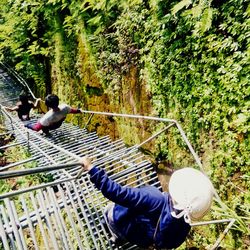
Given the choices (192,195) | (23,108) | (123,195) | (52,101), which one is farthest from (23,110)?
(192,195)

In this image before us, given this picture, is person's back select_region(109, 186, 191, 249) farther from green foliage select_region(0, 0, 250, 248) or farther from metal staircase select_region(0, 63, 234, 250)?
green foliage select_region(0, 0, 250, 248)

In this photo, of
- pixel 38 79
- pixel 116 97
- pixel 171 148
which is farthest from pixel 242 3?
pixel 38 79

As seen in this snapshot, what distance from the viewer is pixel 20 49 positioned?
1334cm

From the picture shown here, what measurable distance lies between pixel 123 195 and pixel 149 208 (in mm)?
259

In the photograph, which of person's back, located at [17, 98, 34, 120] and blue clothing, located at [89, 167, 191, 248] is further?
person's back, located at [17, 98, 34, 120]

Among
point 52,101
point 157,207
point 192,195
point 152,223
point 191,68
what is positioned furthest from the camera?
point 52,101

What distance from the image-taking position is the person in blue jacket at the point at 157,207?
242cm

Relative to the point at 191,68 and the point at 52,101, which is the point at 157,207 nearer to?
the point at 191,68

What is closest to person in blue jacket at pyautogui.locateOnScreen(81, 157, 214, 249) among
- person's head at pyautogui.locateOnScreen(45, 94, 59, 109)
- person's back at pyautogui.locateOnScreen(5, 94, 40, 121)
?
person's head at pyautogui.locateOnScreen(45, 94, 59, 109)

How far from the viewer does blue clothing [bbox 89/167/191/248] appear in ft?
8.86

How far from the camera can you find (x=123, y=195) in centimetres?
280

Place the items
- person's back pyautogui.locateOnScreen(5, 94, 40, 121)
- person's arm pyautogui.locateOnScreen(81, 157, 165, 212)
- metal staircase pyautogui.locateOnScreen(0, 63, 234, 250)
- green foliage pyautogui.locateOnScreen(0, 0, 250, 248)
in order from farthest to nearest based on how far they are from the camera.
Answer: person's back pyautogui.locateOnScreen(5, 94, 40, 121) → green foliage pyautogui.locateOnScreen(0, 0, 250, 248) → metal staircase pyautogui.locateOnScreen(0, 63, 234, 250) → person's arm pyautogui.locateOnScreen(81, 157, 165, 212)

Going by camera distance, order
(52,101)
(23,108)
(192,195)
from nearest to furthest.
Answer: (192,195) → (52,101) → (23,108)

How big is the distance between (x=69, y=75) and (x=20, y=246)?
8.21m
